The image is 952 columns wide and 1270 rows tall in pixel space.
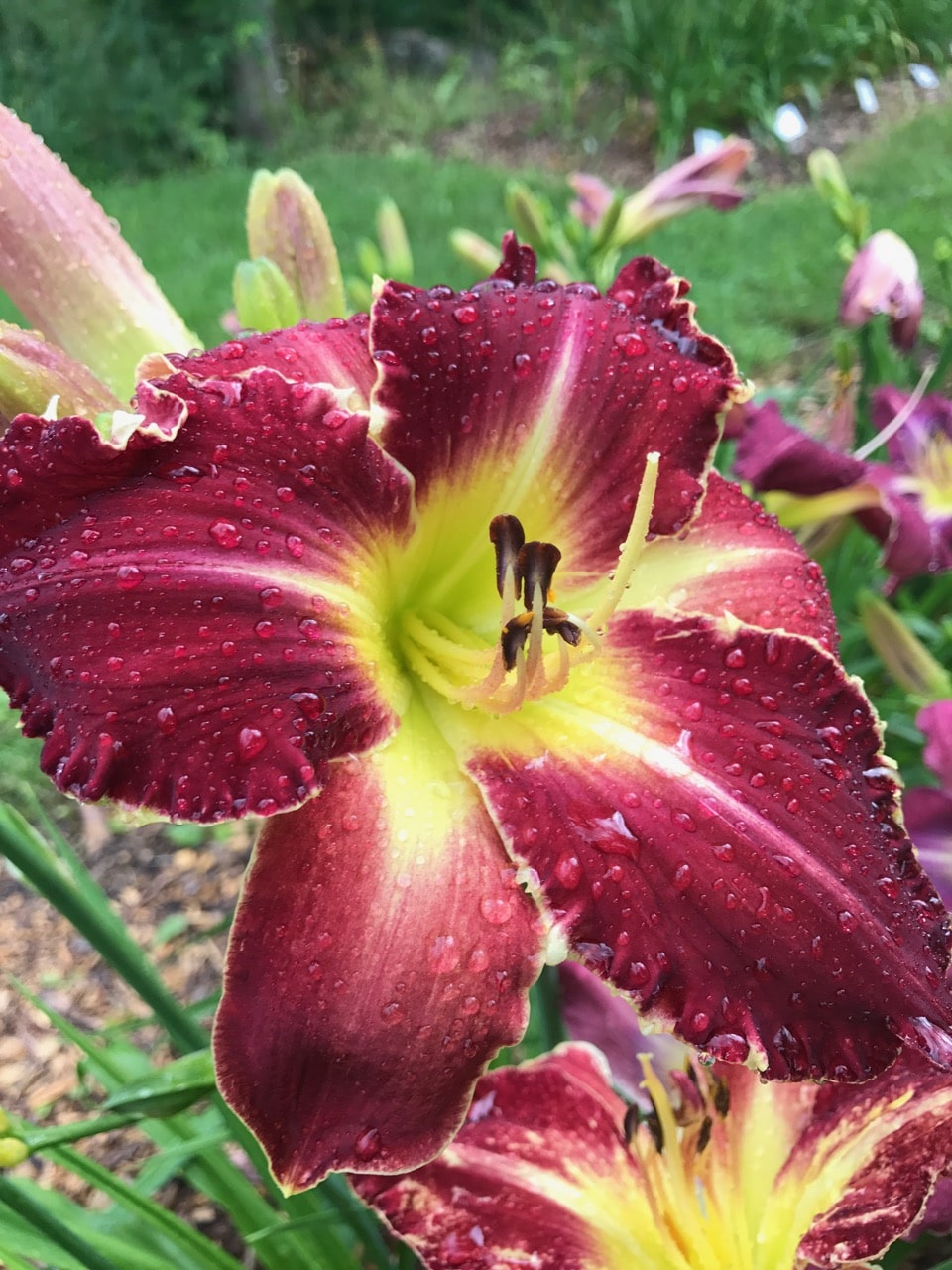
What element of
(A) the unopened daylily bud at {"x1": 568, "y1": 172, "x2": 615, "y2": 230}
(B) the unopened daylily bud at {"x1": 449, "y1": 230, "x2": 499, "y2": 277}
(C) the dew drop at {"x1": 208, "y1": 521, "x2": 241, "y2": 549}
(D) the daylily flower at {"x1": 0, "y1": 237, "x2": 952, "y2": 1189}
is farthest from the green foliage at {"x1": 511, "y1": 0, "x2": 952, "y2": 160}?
(C) the dew drop at {"x1": 208, "y1": 521, "x2": 241, "y2": 549}

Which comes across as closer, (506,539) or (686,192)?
(506,539)

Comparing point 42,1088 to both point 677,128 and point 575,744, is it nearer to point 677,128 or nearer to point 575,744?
point 575,744

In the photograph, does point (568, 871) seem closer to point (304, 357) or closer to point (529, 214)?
point (304, 357)

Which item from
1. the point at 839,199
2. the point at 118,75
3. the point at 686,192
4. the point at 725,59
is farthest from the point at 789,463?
the point at 118,75

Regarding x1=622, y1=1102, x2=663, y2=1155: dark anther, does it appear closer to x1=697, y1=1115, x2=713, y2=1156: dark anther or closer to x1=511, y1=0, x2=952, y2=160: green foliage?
x1=697, y1=1115, x2=713, y2=1156: dark anther

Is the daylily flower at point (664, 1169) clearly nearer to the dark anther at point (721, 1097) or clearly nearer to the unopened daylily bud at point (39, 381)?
the dark anther at point (721, 1097)

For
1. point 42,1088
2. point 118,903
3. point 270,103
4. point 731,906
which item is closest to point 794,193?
point 270,103

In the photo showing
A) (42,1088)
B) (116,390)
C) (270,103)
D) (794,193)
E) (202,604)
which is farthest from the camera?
(270,103)

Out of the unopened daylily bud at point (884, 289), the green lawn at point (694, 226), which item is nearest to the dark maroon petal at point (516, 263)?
the unopened daylily bud at point (884, 289)
